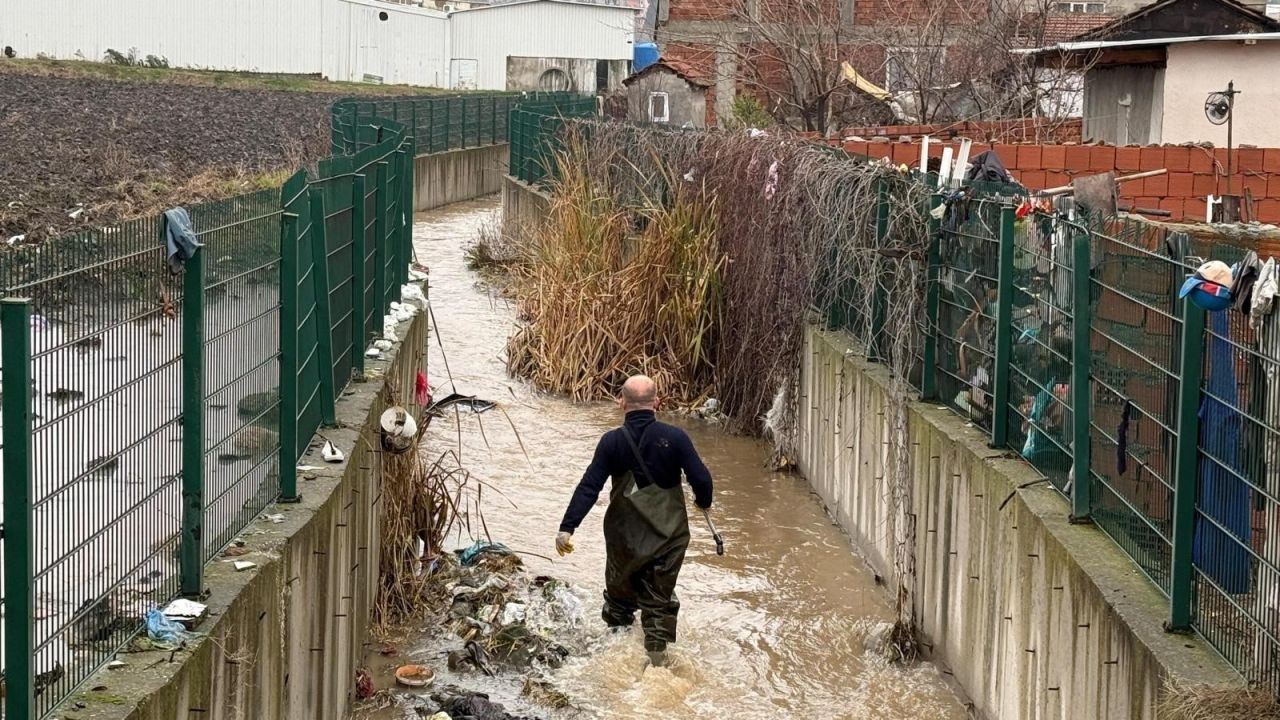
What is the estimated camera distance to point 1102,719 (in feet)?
20.6

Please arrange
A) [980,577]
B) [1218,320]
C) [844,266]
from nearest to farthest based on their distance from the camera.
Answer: [1218,320], [980,577], [844,266]

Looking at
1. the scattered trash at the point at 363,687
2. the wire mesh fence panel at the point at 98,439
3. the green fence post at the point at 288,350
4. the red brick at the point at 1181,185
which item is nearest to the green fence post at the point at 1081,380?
the green fence post at the point at 288,350

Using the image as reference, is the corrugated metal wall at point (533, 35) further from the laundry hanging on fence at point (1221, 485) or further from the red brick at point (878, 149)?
the laundry hanging on fence at point (1221, 485)

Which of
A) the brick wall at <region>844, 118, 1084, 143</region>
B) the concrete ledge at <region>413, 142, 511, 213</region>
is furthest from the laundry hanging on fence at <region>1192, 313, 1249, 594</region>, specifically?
the concrete ledge at <region>413, 142, 511, 213</region>

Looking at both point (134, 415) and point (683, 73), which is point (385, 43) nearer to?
point (683, 73)

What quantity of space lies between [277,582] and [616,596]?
3.26 meters

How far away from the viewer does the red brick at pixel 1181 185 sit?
595 inches

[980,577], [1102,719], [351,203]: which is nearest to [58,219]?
[351,203]

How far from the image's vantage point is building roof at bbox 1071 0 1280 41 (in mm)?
18406

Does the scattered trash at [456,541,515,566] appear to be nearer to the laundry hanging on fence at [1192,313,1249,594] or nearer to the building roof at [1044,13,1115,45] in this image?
the laundry hanging on fence at [1192,313,1249,594]

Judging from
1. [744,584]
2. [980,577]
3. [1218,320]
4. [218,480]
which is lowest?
[744,584]

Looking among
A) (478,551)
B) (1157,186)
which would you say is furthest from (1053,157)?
(478,551)

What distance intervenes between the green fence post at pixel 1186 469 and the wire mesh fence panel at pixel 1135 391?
1.04 feet

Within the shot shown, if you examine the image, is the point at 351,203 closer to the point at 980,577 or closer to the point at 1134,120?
the point at 980,577
